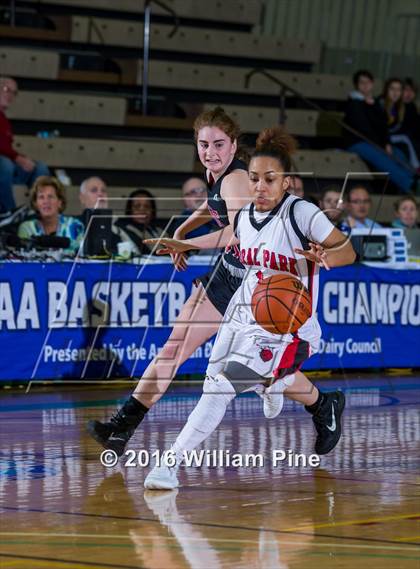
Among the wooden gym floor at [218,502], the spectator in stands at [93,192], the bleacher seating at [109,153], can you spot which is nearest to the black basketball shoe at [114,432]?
the wooden gym floor at [218,502]

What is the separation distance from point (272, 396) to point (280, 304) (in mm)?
492

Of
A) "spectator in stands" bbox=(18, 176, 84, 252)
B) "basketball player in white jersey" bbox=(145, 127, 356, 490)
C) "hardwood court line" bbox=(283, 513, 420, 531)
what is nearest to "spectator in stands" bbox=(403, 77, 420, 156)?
"spectator in stands" bbox=(18, 176, 84, 252)

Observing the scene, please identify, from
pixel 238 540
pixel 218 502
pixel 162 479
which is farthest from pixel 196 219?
pixel 238 540

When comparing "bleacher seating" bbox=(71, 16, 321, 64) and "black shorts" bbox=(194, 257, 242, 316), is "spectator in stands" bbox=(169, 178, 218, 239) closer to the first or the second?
"black shorts" bbox=(194, 257, 242, 316)

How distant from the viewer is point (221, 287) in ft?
22.5

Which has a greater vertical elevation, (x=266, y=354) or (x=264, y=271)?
(x=264, y=271)

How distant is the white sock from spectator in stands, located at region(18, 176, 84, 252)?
5127 mm

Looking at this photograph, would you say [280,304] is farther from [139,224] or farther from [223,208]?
[139,224]

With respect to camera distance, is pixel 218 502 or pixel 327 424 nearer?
pixel 218 502

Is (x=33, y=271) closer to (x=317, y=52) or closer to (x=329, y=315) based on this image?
(x=329, y=315)

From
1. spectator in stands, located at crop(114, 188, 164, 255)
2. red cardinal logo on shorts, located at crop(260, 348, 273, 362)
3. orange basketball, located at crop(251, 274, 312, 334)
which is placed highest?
spectator in stands, located at crop(114, 188, 164, 255)

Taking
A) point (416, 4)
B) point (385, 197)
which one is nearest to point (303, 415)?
point (385, 197)

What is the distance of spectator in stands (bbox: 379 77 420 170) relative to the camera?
1703 cm

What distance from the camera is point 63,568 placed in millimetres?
4277
